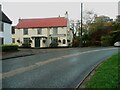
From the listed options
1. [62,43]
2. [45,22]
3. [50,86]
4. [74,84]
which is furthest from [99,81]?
[45,22]

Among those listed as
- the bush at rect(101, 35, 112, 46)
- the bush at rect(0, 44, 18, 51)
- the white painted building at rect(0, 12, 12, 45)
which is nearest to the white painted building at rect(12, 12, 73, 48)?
the bush at rect(101, 35, 112, 46)

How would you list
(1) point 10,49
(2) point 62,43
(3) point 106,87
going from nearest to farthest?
(3) point 106,87
(1) point 10,49
(2) point 62,43

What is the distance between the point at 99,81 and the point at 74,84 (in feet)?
3.64

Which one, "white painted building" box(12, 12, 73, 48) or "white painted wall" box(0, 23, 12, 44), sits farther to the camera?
"white painted building" box(12, 12, 73, 48)

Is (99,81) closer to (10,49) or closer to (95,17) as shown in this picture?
(10,49)

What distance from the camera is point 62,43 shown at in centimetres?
5509

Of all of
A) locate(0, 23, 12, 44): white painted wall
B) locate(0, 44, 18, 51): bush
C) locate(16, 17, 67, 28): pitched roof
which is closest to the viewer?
locate(0, 44, 18, 51): bush

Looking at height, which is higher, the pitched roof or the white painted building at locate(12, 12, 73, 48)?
the pitched roof

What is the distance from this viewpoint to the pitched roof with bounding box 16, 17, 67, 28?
56125 mm

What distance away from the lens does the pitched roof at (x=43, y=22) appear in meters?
56.1

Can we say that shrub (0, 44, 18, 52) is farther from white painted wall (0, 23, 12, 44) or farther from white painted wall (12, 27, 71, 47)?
white painted wall (12, 27, 71, 47)

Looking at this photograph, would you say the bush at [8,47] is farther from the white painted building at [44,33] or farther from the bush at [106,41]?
the bush at [106,41]

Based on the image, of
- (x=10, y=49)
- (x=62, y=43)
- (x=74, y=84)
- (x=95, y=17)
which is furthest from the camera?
(x=95, y=17)

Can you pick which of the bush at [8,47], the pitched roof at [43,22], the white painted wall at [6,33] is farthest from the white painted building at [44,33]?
the bush at [8,47]
